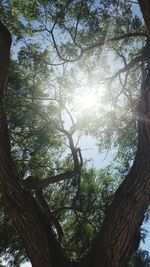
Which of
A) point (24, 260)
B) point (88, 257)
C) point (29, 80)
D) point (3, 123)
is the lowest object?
point (88, 257)

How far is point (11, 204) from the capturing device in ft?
14.5

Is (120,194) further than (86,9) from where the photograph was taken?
No

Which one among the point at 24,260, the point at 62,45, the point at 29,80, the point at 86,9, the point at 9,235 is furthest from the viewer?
the point at 24,260

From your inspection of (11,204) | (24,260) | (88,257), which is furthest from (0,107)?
(24,260)

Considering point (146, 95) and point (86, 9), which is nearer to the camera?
point (146, 95)

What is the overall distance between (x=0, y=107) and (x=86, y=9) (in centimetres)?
358

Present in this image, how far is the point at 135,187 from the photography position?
4.42 m

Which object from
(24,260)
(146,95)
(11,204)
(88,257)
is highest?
(24,260)

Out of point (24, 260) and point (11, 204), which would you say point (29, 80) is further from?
point (24, 260)

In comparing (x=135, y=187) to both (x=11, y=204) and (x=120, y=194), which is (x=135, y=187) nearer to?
(x=120, y=194)

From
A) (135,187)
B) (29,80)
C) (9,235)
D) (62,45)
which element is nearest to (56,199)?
(9,235)

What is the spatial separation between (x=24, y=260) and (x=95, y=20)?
7.78 m

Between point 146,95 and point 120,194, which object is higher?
point 146,95

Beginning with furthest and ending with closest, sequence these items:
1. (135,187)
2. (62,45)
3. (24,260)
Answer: (24,260) → (62,45) → (135,187)
